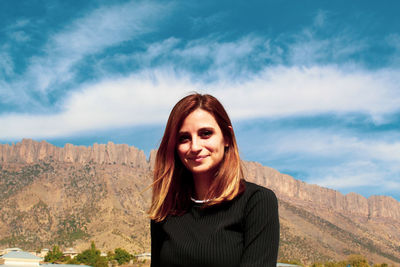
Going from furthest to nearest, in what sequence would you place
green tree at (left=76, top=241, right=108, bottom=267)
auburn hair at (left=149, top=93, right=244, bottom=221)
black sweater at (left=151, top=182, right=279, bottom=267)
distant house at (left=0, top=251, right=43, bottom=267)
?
green tree at (left=76, top=241, right=108, bottom=267), distant house at (left=0, top=251, right=43, bottom=267), auburn hair at (left=149, top=93, right=244, bottom=221), black sweater at (left=151, top=182, right=279, bottom=267)

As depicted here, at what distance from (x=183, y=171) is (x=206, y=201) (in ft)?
1.75

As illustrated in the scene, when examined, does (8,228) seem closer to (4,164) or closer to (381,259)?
(4,164)

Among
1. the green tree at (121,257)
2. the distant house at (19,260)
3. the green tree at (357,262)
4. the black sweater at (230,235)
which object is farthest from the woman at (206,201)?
the green tree at (121,257)

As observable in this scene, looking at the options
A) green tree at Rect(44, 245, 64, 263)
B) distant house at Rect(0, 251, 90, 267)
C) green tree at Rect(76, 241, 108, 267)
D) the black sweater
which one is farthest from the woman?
green tree at Rect(44, 245, 64, 263)

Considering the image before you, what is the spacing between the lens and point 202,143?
2934mm

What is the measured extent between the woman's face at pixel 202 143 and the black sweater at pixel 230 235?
0.28 meters

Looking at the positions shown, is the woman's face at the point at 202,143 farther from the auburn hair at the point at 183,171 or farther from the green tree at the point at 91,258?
the green tree at the point at 91,258

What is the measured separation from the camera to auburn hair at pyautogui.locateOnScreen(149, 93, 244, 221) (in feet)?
9.50

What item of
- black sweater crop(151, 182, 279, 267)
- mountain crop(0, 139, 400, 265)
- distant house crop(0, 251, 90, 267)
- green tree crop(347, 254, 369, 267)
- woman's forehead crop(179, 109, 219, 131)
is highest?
mountain crop(0, 139, 400, 265)

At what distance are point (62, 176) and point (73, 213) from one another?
32.3 meters

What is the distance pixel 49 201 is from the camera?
520ft

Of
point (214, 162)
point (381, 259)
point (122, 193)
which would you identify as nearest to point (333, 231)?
point (381, 259)

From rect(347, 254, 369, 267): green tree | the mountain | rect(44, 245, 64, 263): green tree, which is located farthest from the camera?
the mountain

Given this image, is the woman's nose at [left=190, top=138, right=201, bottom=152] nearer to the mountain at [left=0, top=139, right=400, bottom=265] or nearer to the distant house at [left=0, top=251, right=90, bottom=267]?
the distant house at [left=0, top=251, right=90, bottom=267]
